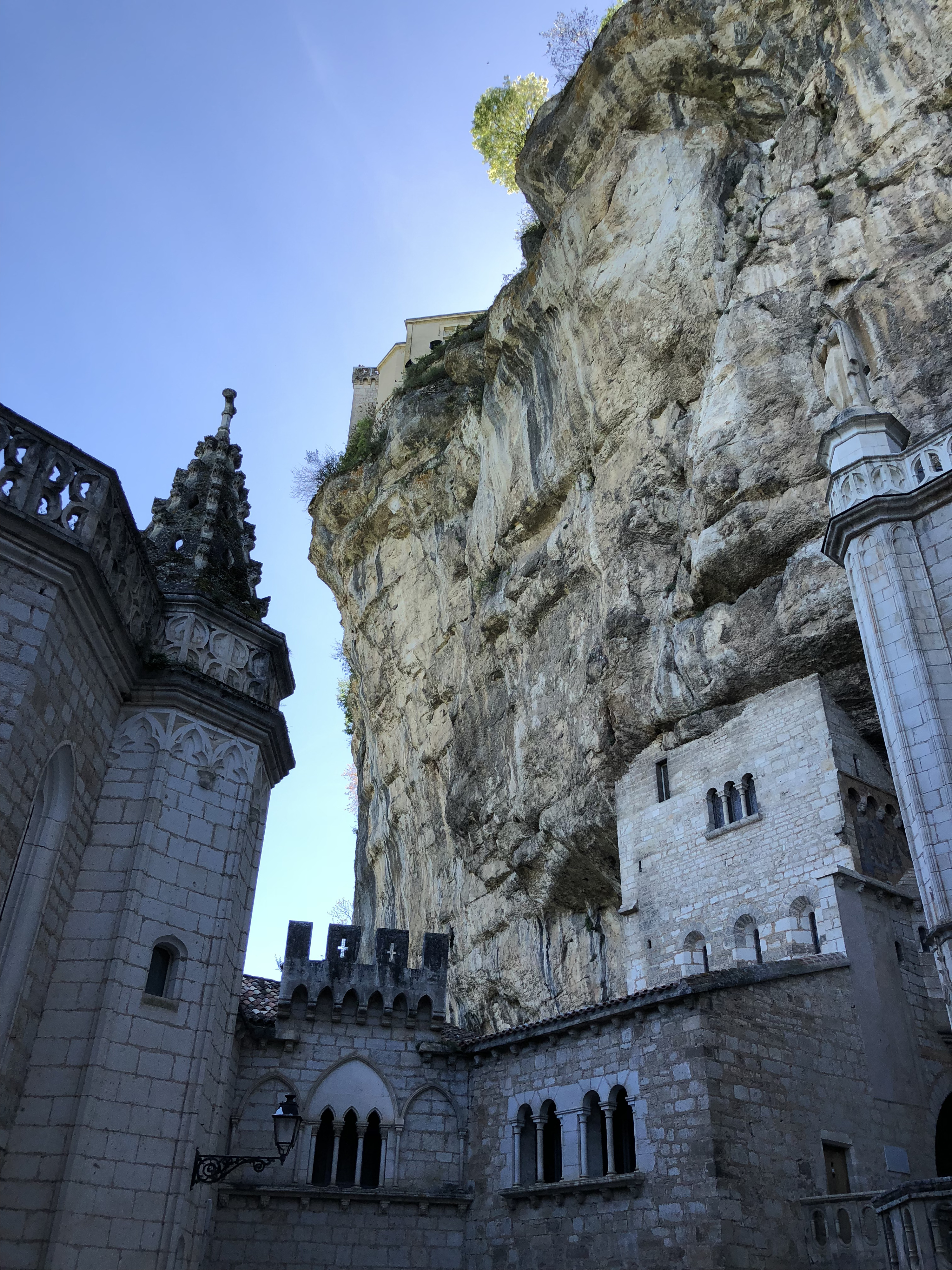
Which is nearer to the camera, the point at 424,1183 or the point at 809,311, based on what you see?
the point at 424,1183

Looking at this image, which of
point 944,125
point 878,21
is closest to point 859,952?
point 944,125

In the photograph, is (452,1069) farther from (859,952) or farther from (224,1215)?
(859,952)

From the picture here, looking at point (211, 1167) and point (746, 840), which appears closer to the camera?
→ point (211, 1167)

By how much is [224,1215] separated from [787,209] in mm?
22981

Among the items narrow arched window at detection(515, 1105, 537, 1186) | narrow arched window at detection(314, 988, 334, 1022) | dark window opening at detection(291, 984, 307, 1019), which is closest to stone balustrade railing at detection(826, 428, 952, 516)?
narrow arched window at detection(515, 1105, 537, 1186)

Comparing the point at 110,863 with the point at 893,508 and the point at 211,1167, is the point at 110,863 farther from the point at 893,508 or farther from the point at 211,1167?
the point at 893,508

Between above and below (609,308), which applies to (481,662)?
below

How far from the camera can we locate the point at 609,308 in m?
25.6

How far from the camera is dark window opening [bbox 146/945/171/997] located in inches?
420

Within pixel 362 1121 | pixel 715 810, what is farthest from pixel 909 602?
pixel 362 1121

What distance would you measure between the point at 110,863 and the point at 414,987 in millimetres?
8317

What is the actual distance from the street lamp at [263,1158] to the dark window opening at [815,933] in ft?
29.9

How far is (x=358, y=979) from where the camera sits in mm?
17516

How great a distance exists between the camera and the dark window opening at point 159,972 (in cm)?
1066
